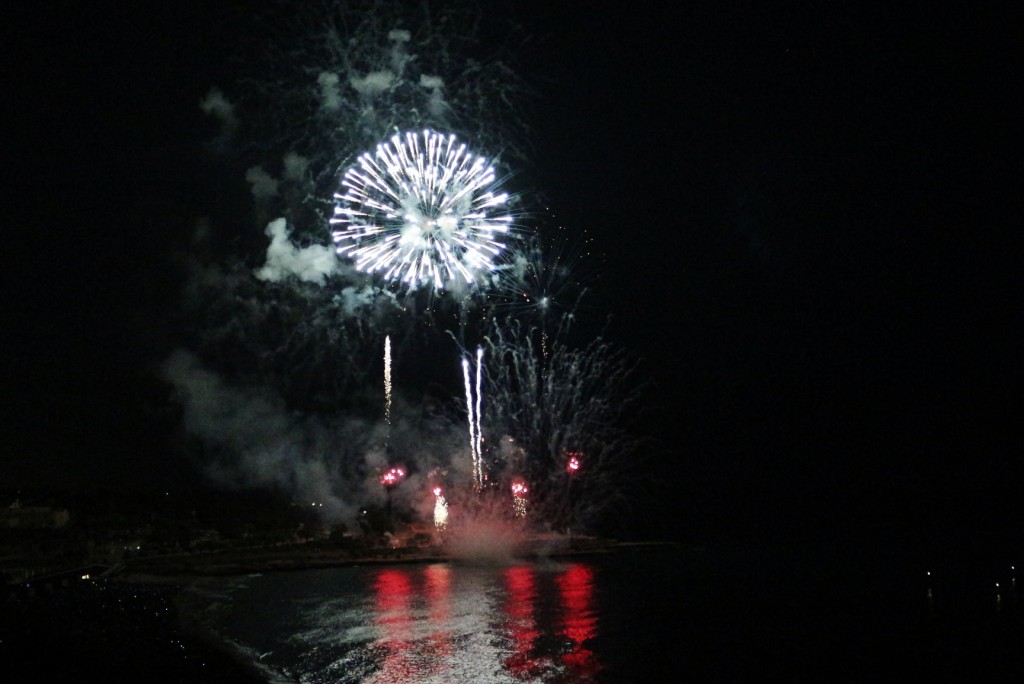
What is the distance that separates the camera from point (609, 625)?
21.6 m

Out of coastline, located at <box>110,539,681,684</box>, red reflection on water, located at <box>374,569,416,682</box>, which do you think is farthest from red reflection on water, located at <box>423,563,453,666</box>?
coastline, located at <box>110,539,681,684</box>

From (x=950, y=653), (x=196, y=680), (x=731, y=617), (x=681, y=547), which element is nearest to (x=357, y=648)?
(x=196, y=680)

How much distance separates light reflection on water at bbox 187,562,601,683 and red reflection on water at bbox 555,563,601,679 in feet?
0.10

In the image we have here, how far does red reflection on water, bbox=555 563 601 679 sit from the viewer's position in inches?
635

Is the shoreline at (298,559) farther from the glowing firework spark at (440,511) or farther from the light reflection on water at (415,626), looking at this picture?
the glowing firework spark at (440,511)

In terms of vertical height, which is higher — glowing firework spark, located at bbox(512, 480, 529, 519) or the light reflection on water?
glowing firework spark, located at bbox(512, 480, 529, 519)

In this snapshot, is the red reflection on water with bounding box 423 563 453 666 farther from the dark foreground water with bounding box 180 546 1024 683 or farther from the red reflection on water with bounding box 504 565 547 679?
the red reflection on water with bounding box 504 565 547 679

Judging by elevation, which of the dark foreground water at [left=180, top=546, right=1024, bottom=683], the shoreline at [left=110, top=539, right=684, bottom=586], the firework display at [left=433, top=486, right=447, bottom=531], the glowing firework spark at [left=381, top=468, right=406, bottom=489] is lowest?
the dark foreground water at [left=180, top=546, right=1024, bottom=683]

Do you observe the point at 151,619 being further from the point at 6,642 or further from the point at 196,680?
the point at 196,680

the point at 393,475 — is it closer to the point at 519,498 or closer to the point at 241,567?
the point at 519,498

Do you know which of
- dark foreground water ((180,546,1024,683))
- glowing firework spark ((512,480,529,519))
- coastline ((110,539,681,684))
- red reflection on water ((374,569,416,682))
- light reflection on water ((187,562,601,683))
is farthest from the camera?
glowing firework spark ((512,480,529,519))

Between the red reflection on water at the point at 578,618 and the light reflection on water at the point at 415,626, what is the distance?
0.03 metres

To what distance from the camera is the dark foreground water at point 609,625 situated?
1634 centimetres

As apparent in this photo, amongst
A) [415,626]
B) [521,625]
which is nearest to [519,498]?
[521,625]
